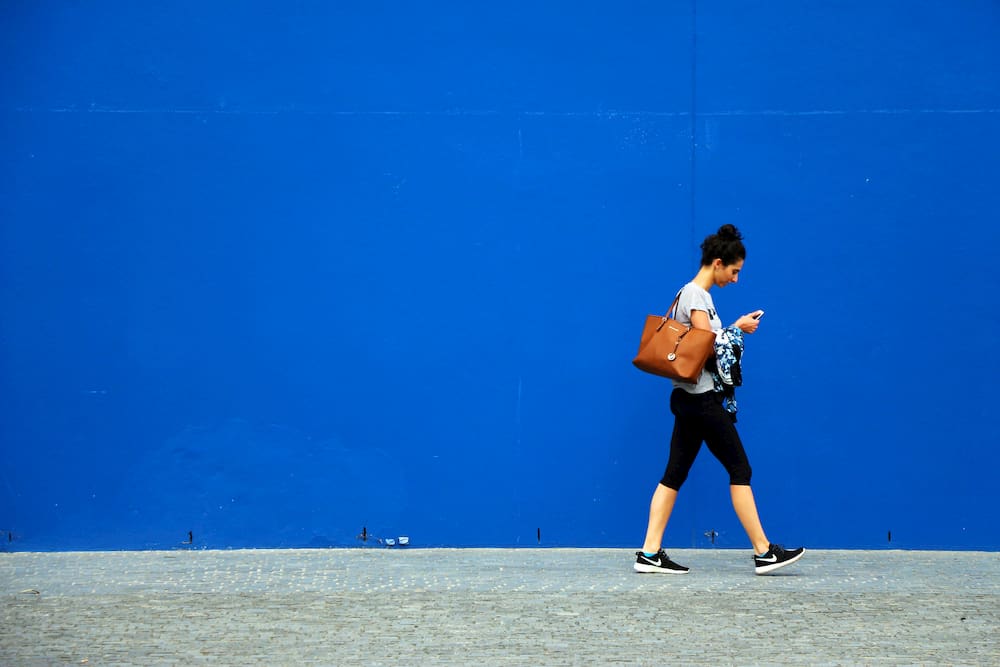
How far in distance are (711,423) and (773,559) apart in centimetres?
79

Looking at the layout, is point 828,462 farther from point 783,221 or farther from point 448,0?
point 448,0

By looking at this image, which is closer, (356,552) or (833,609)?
(833,609)

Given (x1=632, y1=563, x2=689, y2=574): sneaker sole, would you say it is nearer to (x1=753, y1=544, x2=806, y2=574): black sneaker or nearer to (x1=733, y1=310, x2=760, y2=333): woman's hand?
(x1=753, y1=544, x2=806, y2=574): black sneaker

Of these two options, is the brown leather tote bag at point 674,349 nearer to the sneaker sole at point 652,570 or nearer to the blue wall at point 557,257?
the blue wall at point 557,257

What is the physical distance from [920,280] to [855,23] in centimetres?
157

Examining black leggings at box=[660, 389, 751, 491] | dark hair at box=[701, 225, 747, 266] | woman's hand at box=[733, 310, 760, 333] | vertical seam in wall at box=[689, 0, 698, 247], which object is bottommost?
black leggings at box=[660, 389, 751, 491]

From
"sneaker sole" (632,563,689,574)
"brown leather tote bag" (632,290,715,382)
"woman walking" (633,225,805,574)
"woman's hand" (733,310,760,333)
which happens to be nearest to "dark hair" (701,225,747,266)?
"woman walking" (633,225,805,574)

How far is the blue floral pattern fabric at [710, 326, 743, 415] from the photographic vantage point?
23.4 feet

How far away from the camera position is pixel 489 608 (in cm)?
623

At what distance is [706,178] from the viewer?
7.91 meters

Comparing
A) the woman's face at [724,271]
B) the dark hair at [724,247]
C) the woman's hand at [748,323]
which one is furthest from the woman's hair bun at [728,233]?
the woman's hand at [748,323]

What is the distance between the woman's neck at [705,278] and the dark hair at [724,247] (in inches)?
1.3

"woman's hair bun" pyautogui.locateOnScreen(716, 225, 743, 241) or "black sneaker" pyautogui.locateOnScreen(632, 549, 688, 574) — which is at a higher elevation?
"woman's hair bun" pyautogui.locateOnScreen(716, 225, 743, 241)

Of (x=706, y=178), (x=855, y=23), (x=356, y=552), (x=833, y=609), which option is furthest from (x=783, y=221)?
(x=356, y=552)
